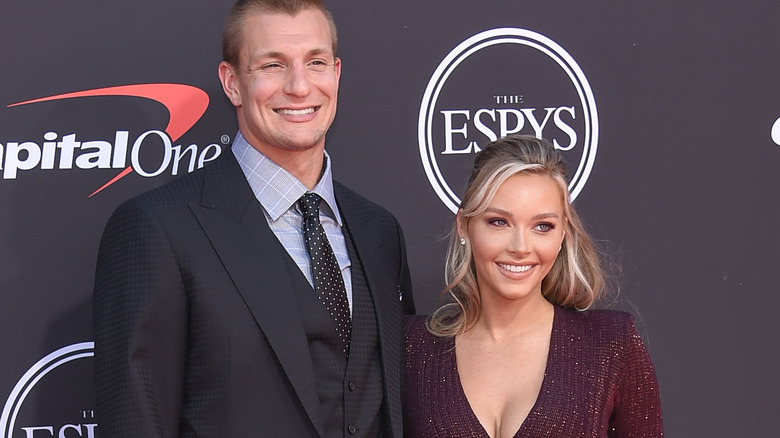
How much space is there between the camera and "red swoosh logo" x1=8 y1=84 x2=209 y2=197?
2.69 meters

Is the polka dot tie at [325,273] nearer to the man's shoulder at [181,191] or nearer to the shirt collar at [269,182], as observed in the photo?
the shirt collar at [269,182]

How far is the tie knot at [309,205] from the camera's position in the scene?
213 cm

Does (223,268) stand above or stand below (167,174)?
below

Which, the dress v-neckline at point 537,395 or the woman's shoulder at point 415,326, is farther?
the woman's shoulder at point 415,326

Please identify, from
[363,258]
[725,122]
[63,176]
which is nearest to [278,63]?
[363,258]

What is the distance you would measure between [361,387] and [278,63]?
0.81m

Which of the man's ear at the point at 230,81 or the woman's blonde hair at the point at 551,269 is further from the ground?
the man's ear at the point at 230,81

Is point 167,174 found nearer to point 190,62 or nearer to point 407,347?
point 190,62

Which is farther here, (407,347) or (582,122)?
(582,122)

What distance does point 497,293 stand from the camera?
2.30 metres

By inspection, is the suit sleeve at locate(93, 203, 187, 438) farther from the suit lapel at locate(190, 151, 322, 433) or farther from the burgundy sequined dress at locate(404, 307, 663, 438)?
the burgundy sequined dress at locate(404, 307, 663, 438)

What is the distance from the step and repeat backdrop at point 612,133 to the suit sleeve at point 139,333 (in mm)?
838

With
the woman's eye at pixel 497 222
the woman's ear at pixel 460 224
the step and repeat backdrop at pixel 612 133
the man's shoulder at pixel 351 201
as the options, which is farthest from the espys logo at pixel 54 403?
the woman's eye at pixel 497 222

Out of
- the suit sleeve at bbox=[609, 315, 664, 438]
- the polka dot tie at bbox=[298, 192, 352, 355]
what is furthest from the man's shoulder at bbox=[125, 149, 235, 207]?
the suit sleeve at bbox=[609, 315, 664, 438]
